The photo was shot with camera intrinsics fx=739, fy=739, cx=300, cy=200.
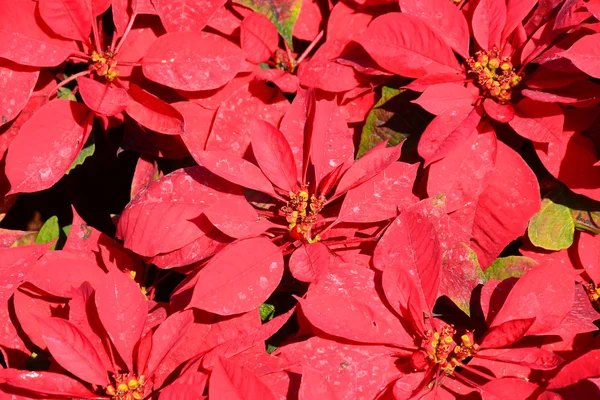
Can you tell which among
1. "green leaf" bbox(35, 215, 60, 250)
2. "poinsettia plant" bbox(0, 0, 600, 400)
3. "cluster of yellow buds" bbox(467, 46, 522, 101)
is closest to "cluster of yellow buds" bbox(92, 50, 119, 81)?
"poinsettia plant" bbox(0, 0, 600, 400)

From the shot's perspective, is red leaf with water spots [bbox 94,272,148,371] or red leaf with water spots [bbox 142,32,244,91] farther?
red leaf with water spots [bbox 142,32,244,91]

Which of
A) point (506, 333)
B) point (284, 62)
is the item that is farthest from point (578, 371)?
point (284, 62)

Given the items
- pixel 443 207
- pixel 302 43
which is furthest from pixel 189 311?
pixel 302 43

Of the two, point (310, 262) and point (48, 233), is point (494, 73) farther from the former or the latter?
point (48, 233)

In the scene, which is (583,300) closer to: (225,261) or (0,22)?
(225,261)

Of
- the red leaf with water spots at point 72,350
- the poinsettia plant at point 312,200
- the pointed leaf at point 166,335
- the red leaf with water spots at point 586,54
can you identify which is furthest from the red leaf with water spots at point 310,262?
the red leaf with water spots at point 586,54

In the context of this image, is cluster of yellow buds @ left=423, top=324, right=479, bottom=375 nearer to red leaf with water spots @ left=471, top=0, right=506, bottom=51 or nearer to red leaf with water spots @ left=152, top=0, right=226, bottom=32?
red leaf with water spots @ left=471, top=0, right=506, bottom=51

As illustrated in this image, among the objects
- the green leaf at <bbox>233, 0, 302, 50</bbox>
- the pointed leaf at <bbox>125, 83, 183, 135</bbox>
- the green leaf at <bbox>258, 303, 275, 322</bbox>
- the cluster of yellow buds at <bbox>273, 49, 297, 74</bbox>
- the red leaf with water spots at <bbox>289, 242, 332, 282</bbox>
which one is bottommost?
the green leaf at <bbox>258, 303, 275, 322</bbox>
